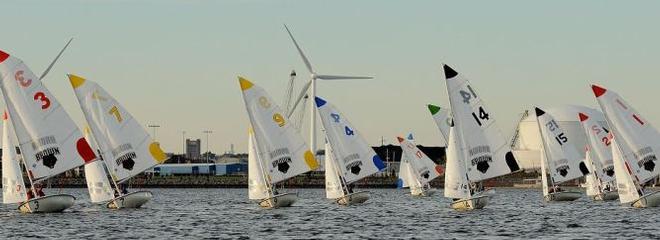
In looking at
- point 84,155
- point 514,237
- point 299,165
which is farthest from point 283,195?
point 514,237

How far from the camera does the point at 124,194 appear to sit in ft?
309

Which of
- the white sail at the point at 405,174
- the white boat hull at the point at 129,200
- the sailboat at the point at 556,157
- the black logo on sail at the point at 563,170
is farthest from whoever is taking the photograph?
the white sail at the point at 405,174

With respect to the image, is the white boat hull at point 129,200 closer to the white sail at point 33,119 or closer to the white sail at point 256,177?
the white sail at point 256,177

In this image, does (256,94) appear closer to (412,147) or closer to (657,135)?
(657,135)

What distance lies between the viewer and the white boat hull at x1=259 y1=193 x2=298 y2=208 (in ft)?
324

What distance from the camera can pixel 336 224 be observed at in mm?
80812

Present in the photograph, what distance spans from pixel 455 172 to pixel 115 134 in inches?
975

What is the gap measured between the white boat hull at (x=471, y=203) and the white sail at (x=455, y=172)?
68 centimetres

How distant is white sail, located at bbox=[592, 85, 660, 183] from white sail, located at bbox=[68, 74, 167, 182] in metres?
31.8

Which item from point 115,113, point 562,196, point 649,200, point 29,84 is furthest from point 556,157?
point 29,84

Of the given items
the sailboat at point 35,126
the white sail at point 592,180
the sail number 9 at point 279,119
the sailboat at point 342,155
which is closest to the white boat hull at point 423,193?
the white sail at point 592,180

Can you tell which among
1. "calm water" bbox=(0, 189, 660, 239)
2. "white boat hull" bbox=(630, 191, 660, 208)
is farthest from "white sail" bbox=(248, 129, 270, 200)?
"white boat hull" bbox=(630, 191, 660, 208)

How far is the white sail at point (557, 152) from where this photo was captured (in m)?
121

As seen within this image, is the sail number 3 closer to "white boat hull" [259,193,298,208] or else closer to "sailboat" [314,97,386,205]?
"white boat hull" [259,193,298,208]
